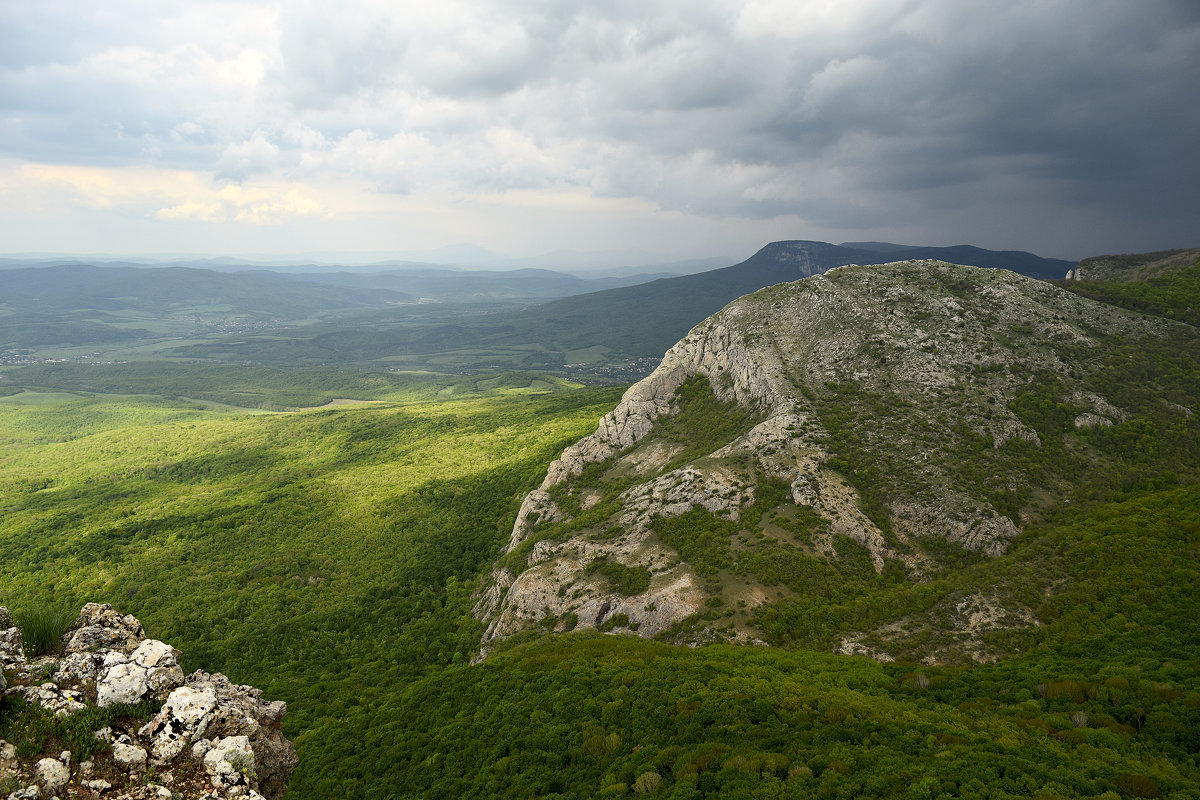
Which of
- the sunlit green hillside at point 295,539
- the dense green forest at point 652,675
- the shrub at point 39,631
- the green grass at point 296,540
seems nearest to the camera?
the dense green forest at point 652,675

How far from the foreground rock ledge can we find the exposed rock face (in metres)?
40.3

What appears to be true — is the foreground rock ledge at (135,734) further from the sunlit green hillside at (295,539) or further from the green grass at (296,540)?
the sunlit green hillside at (295,539)

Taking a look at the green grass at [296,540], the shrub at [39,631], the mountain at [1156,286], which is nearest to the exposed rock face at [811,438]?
the mountain at [1156,286]

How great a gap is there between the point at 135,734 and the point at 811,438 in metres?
75.7

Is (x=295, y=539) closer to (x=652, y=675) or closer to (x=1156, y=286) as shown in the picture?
(x=652, y=675)

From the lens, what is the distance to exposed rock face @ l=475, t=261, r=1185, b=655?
6181 centimetres

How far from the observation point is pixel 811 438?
247ft

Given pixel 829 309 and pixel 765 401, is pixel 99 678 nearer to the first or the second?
pixel 765 401

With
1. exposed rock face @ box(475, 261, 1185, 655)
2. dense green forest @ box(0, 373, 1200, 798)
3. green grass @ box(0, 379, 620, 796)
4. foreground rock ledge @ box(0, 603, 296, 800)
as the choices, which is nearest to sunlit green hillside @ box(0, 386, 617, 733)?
green grass @ box(0, 379, 620, 796)

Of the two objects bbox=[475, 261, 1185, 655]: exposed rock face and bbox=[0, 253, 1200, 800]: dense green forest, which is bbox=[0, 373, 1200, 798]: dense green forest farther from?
bbox=[475, 261, 1185, 655]: exposed rock face

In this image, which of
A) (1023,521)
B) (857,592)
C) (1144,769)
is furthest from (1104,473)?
(1144,769)

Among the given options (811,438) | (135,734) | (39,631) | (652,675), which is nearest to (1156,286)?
(811,438)

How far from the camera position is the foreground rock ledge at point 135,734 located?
63.4 ft

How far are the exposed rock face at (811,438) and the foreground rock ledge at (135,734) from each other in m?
40.3
